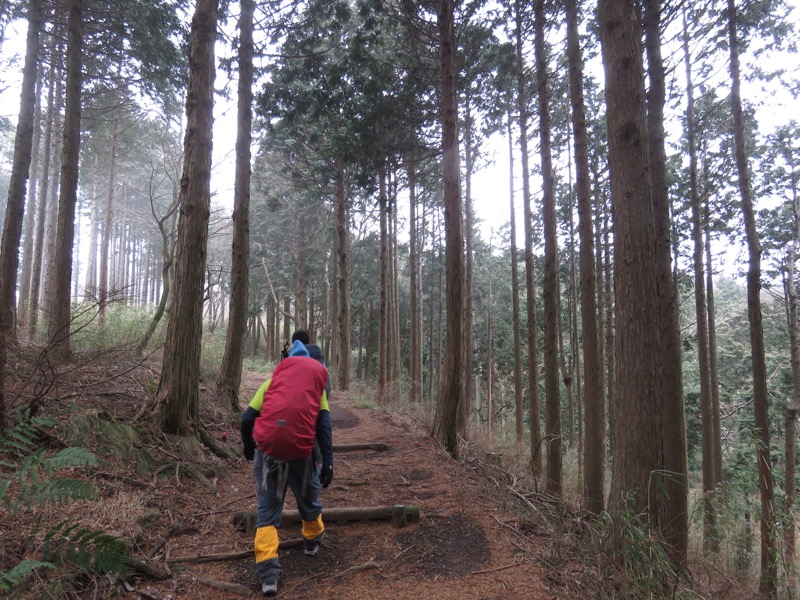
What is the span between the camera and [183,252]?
6066 millimetres

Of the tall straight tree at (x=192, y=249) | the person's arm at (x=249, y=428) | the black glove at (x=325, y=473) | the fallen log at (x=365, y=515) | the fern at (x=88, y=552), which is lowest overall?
the fallen log at (x=365, y=515)

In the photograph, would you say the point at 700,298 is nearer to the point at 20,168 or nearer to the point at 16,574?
the point at 16,574

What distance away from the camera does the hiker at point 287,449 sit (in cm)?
319

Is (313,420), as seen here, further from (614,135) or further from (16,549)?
(614,135)

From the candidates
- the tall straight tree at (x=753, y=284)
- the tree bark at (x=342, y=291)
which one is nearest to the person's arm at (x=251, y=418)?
the tall straight tree at (x=753, y=284)

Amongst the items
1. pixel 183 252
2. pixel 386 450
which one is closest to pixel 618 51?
pixel 183 252

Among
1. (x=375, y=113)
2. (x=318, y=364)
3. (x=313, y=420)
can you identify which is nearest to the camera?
(x=313, y=420)

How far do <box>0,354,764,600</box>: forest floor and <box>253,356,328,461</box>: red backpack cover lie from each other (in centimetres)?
97

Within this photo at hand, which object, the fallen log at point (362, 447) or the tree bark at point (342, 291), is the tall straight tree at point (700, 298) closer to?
the fallen log at point (362, 447)

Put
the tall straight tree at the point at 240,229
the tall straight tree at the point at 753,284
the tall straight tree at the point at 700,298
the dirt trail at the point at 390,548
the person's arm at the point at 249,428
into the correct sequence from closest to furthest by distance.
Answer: the dirt trail at the point at 390,548 → the person's arm at the point at 249,428 → the tall straight tree at the point at 753,284 → the tall straight tree at the point at 240,229 → the tall straight tree at the point at 700,298

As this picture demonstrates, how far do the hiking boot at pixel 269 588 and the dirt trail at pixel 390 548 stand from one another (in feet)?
0.24

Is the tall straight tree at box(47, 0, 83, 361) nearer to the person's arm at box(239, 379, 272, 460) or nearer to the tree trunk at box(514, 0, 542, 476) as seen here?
the person's arm at box(239, 379, 272, 460)

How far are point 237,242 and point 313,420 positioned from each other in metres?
6.68

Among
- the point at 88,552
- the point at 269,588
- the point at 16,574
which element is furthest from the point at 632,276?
the point at 16,574
